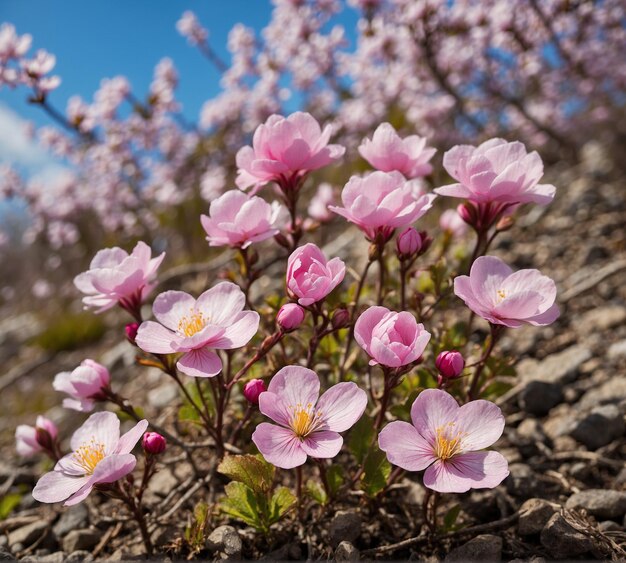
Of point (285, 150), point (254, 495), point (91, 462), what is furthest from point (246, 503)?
point (285, 150)

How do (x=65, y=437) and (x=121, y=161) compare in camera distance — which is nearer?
(x=65, y=437)

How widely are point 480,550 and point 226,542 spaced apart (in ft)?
2.57

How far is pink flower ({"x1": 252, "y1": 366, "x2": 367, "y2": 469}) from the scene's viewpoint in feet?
4.20

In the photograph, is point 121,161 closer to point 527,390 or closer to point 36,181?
point 36,181

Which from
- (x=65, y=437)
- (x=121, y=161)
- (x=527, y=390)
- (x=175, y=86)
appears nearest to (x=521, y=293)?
(x=527, y=390)

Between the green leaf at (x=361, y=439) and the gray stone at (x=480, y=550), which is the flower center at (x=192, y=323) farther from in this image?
the gray stone at (x=480, y=550)

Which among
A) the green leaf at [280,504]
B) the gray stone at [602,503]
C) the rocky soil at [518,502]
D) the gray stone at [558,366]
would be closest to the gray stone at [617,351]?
the rocky soil at [518,502]

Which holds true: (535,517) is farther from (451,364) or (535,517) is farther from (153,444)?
(153,444)

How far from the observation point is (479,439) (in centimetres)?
133

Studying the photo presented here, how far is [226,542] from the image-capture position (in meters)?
1.53

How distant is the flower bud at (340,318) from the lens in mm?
1468

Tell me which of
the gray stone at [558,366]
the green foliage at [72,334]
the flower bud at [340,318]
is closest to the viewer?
the flower bud at [340,318]

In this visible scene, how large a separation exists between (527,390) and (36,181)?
9.65 metres

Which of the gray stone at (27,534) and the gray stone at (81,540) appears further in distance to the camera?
the gray stone at (27,534)
